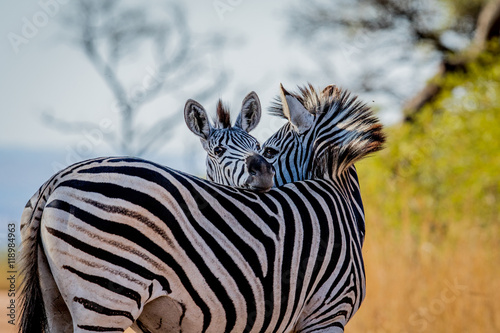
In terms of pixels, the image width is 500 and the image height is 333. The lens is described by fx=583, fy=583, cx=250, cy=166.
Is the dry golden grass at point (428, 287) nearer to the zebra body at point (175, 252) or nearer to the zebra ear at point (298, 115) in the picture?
the zebra ear at point (298, 115)

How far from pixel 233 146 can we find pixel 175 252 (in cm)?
137

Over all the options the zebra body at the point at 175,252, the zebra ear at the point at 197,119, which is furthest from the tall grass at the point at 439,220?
the zebra body at the point at 175,252

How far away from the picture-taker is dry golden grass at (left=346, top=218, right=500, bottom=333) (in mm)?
7754

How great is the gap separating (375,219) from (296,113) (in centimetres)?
530

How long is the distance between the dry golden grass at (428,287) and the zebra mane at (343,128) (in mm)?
4350

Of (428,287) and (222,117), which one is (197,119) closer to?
(222,117)

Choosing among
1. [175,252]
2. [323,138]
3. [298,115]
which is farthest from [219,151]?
[175,252]

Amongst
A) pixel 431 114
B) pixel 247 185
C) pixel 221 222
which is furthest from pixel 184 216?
pixel 431 114

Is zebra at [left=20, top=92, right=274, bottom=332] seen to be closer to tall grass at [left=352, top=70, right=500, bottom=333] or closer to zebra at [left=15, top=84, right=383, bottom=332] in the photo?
zebra at [left=15, top=84, right=383, bottom=332]

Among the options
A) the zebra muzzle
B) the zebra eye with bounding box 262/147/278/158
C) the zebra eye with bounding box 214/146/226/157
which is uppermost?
the zebra eye with bounding box 262/147/278/158

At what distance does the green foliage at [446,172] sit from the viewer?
30.4ft

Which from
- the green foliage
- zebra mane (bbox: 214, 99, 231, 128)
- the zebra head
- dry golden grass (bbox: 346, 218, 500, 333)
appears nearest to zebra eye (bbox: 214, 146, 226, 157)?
the zebra head

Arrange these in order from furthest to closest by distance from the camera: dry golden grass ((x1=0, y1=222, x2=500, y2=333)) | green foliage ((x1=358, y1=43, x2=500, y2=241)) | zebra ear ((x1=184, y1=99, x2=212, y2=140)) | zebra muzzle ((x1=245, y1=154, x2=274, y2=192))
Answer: green foliage ((x1=358, y1=43, x2=500, y2=241)) < dry golden grass ((x1=0, y1=222, x2=500, y2=333)) < zebra ear ((x1=184, y1=99, x2=212, y2=140)) < zebra muzzle ((x1=245, y1=154, x2=274, y2=192))

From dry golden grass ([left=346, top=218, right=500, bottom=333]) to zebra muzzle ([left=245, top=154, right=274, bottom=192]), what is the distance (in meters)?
5.10
